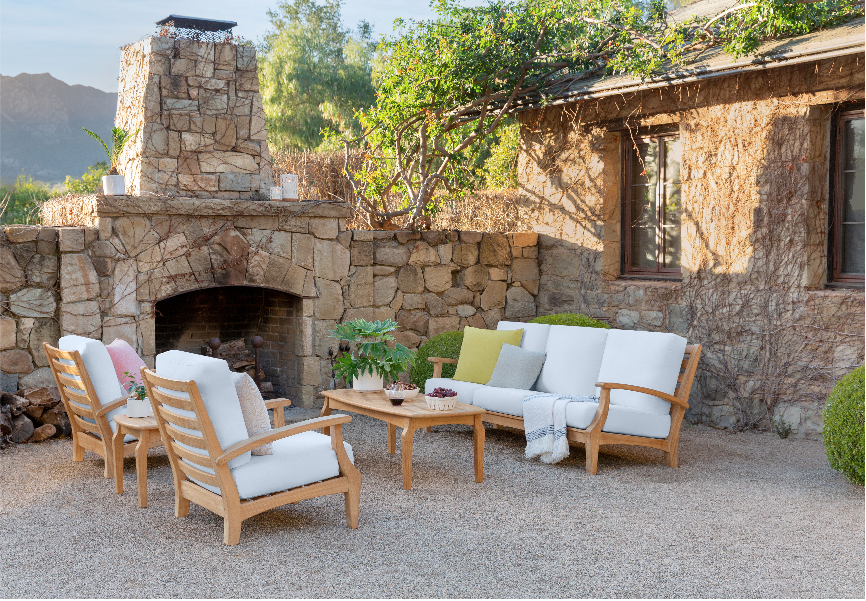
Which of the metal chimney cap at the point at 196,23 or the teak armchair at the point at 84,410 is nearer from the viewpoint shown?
the teak armchair at the point at 84,410

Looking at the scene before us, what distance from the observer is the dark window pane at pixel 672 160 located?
7.29 meters

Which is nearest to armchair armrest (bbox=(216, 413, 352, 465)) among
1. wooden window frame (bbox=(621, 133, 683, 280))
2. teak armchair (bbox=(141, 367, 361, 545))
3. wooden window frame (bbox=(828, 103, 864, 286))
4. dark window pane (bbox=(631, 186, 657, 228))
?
teak armchair (bbox=(141, 367, 361, 545))

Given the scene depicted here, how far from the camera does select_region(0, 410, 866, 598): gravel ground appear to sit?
3246 millimetres

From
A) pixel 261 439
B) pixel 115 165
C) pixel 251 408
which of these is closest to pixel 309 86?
pixel 115 165

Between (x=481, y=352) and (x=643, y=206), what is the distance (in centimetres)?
250

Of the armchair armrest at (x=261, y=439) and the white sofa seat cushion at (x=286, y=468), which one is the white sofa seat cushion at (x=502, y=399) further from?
the armchair armrest at (x=261, y=439)

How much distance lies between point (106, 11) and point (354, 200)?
440 centimetres

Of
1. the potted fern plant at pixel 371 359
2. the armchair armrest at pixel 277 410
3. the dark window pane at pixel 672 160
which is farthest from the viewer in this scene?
the dark window pane at pixel 672 160

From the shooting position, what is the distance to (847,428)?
4.46 metres

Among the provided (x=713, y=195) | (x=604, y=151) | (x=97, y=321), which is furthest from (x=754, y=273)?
(x=97, y=321)

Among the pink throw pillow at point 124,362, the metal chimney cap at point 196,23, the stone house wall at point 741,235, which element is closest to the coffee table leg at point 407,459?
the pink throw pillow at point 124,362

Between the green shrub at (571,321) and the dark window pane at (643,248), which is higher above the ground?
the dark window pane at (643,248)

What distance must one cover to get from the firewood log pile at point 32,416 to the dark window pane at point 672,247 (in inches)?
213

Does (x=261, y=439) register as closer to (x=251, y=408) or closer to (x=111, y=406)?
(x=251, y=408)
